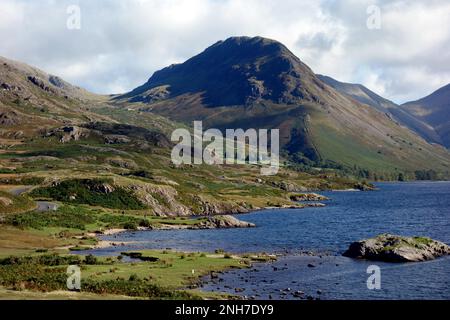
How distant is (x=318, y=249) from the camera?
111m

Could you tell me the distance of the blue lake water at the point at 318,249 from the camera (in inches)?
2753

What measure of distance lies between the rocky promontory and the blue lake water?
304 centimetres

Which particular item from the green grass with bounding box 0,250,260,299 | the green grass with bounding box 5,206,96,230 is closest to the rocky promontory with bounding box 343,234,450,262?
the green grass with bounding box 0,250,260,299

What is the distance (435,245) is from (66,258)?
224 ft

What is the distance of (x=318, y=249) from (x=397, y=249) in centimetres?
2084

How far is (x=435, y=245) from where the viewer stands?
97875 mm

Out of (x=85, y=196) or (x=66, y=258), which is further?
(x=85, y=196)

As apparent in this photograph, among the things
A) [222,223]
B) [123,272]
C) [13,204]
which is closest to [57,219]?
[13,204]

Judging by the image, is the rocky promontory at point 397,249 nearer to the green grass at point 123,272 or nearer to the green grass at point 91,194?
the green grass at point 123,272

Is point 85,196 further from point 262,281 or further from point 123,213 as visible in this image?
point 262,281

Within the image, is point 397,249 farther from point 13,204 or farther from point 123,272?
point 13,204

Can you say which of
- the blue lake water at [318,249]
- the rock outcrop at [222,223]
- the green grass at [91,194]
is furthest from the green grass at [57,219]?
the rock outcrop at [222,223]

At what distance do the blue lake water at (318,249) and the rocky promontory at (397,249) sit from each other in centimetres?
304
